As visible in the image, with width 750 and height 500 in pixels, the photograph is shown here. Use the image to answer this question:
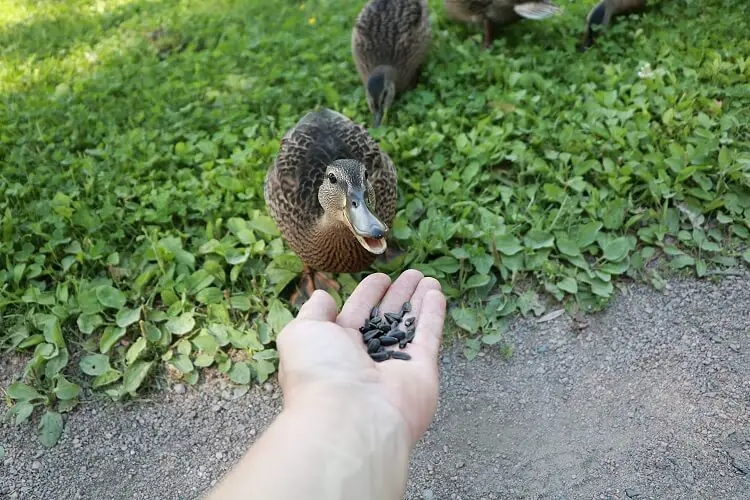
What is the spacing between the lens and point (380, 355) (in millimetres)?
2297

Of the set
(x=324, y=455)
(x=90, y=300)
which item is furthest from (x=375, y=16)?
(x=324, y=455)

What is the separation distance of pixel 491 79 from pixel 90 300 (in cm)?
329

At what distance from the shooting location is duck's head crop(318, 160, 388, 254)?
2471mm

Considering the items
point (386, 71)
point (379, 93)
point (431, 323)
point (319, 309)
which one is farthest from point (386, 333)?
point (386, 71)

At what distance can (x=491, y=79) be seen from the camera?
4848 mm

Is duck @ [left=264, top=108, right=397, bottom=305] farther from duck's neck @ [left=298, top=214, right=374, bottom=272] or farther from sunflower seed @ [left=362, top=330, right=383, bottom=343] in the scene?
sunflower seed @ [left=362, top=330, right=383, bottom=343]

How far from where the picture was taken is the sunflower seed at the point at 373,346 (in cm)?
235

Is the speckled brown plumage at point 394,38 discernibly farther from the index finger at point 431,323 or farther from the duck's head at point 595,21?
the index finger at point 431,323

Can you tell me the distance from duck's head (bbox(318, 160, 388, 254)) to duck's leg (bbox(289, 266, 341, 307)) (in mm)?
587

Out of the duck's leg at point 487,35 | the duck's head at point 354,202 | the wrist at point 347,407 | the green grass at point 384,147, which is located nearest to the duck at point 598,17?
the green grass at point 384,147

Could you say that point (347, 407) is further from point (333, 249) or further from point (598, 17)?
point (598, 17)

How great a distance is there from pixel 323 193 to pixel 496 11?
10.1 ft

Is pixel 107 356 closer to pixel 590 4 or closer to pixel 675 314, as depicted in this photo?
pixel 675 314


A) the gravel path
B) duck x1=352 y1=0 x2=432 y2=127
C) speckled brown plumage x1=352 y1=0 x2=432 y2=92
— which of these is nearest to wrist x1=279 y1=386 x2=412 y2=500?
the gravel path
